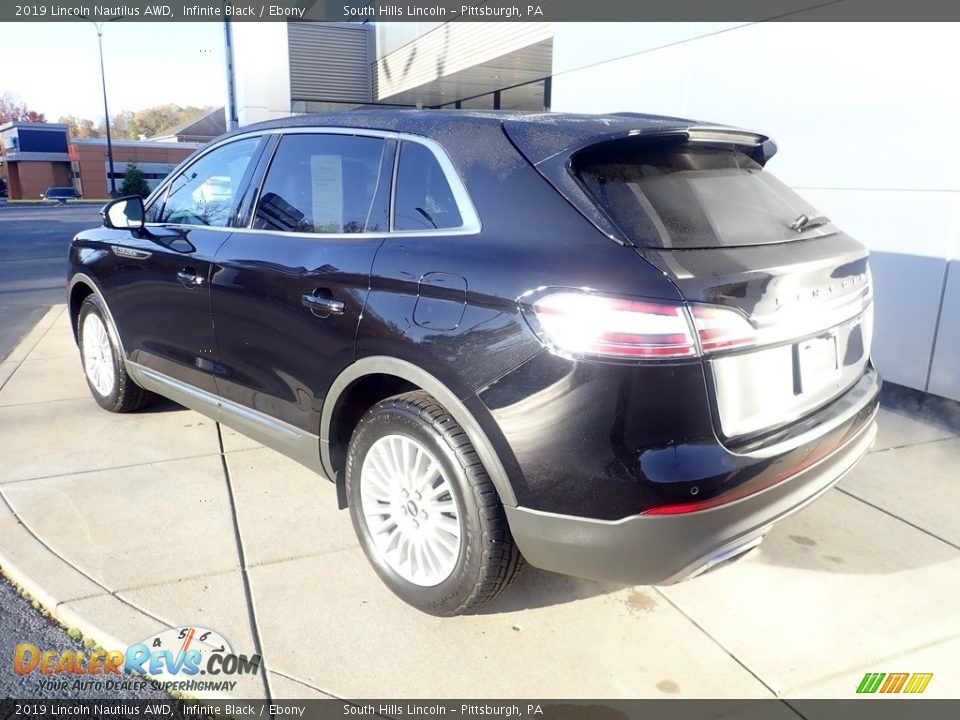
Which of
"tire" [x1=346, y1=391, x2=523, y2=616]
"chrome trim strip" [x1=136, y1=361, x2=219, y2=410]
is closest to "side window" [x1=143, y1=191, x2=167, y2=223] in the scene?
"chrome trim strip" [x1=136, y1=361, x2=219, y2=410]

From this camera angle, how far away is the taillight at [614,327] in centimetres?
223

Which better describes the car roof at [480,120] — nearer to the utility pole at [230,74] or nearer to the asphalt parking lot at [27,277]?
the asphalt parking lot at [27,277]

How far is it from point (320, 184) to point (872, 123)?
4109 millimetres

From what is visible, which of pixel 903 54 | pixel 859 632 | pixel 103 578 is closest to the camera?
pixel 859 632

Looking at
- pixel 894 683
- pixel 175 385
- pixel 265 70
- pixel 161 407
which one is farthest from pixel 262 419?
pixel 265 70

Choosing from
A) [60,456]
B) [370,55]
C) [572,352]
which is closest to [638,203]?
[572,352]

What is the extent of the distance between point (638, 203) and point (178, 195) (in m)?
2.90

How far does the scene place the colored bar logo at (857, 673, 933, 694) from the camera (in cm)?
259

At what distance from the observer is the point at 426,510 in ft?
9.30

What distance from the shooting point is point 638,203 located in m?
2.48

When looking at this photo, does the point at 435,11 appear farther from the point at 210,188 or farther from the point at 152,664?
the point at 152,664

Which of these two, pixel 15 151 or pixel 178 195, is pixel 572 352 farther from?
pixel 15 151

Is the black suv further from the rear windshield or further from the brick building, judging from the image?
the brick building

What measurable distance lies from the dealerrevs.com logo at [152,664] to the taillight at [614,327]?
60.9 inches
